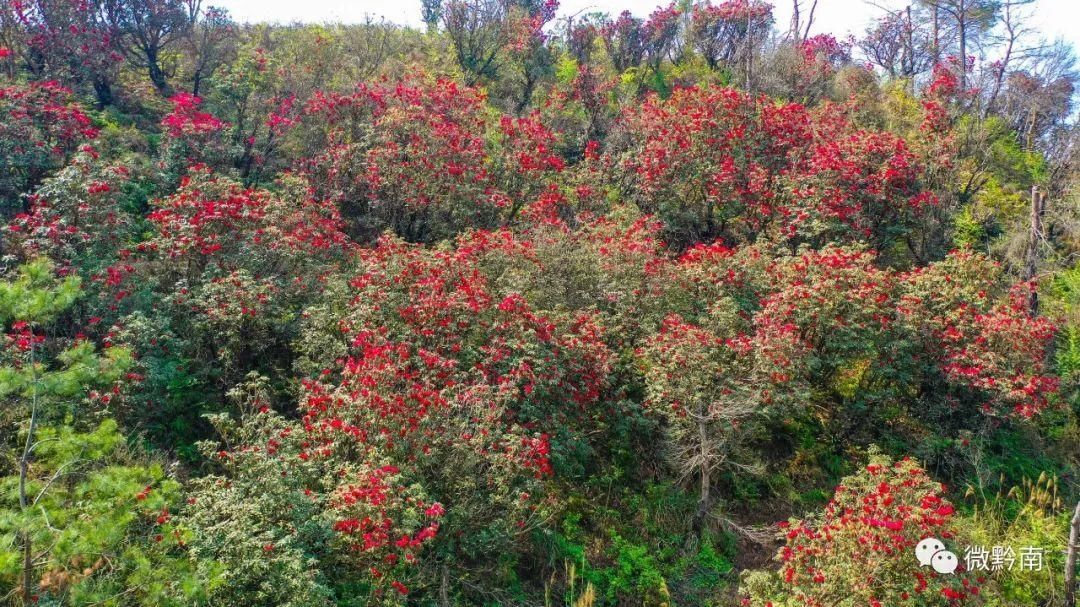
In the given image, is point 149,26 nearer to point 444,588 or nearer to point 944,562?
point 444,588

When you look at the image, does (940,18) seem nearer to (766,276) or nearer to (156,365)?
(766,276)

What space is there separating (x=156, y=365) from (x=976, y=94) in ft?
69.8

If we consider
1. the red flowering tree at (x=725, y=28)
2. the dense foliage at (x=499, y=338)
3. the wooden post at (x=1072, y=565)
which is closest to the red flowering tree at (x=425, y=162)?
the dense foliage at (x=499, y=338)

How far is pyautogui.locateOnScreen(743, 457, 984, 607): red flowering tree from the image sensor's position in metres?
6.61

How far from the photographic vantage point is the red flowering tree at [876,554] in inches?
260

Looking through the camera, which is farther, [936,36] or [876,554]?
[936,36]

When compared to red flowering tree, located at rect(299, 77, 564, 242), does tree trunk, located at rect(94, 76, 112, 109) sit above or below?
above

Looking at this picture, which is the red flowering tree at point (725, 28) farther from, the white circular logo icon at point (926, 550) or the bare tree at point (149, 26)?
the white circular logo icon at point (926, 550)

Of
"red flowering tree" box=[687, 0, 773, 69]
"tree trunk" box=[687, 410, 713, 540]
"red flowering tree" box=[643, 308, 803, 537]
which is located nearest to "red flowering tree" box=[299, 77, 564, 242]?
"red flowering tree" box=[643, 308, 803, 537]

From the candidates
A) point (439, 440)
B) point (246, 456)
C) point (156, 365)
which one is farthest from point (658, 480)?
point (156, 365)

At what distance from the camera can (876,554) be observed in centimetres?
673

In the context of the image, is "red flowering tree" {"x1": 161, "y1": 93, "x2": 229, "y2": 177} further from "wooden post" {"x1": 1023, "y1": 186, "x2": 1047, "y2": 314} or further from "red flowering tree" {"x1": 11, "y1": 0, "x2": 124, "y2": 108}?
"wooden post" {"x1": 1023, "y1": 186, "x2": 1047, "y2": 314}

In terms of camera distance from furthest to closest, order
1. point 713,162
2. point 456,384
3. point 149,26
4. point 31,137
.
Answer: point 149,26
point 713,162
point 31,137
point 456,384

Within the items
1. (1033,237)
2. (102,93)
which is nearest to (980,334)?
(1033,237)
